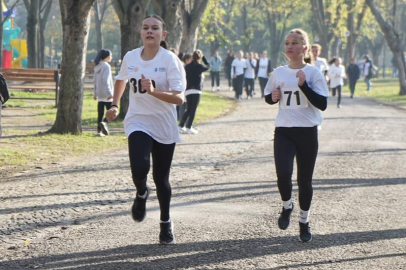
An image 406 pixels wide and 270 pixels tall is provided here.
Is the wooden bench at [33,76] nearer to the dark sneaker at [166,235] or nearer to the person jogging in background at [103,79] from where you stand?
the person jogging in background at [103,79]

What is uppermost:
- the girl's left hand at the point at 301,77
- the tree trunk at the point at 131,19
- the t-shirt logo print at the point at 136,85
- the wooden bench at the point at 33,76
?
the tree trunk at the point at 131,19

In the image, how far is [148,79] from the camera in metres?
6.56

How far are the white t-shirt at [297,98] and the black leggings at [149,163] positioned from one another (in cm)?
100

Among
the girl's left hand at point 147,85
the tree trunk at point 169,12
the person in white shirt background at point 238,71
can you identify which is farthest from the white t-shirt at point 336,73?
the girl's left hand at point 147,85

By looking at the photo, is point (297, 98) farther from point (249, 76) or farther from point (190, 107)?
point (249, 76)

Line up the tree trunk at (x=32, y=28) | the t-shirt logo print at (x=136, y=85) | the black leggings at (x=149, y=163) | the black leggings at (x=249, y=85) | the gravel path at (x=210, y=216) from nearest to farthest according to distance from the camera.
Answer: the gravel path at (x=210, y=216) → the black leggings at (x=149, y=163) → the t-shirt logo print at (x=136, y=85) → the tree trunk at (x=32, y=28) → the black leggings at (x=249, y=85)

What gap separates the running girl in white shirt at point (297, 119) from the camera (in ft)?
23.4

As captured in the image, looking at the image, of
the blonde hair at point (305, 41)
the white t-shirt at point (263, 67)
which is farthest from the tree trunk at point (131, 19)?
the white t-shirt at point (263, 67)

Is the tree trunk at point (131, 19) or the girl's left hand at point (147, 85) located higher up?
the tree trunk at point (131, 19)

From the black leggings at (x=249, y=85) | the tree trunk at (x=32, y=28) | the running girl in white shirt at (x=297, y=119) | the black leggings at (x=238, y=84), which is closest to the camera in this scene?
the running girl in white shirt at (x=297, y=119)

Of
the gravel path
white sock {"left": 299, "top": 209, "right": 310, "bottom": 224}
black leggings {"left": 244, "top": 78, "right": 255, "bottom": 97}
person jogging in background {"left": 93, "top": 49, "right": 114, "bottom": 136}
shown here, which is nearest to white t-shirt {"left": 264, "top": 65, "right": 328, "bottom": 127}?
white sock {"left": 299, "top": 209, "right": 310, "bottom": 224}

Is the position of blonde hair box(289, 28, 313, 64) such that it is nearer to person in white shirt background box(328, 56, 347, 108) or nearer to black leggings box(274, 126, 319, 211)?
black leggings box(274, 126, 319, 211)

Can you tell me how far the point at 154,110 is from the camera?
22.4 ft

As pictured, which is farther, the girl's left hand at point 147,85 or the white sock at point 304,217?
the white sock at point 304,217
